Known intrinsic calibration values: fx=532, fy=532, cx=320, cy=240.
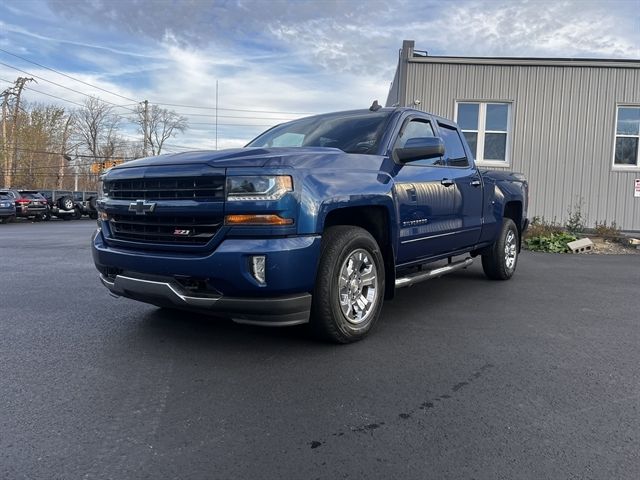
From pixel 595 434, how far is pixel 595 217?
13.8 metres

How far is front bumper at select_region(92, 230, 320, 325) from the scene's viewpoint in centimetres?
358

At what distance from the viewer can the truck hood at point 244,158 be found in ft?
12.1

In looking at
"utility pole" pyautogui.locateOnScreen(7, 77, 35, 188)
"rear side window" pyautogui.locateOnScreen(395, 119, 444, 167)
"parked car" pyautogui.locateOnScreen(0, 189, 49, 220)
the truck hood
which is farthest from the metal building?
"utility pole" pyautogui.locateOnScreen(7, 77, 35, 188)

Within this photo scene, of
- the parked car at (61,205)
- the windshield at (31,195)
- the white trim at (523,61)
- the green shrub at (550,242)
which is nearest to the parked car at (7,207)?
the windshield at (31,195)

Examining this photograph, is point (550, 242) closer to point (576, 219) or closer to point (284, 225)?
point (576, 219)

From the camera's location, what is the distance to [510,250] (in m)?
7.61

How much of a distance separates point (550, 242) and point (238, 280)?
1000 cm

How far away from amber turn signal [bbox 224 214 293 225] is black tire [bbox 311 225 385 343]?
0.49 meters

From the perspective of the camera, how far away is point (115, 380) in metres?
3.50

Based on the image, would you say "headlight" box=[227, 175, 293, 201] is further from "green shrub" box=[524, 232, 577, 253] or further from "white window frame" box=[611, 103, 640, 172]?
"white window frame" box=[611, 103, 640, 172]

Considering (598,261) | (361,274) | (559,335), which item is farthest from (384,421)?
(598,261)

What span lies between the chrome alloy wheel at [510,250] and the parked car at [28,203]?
25118mm

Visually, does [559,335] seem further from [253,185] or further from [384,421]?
[253,185]

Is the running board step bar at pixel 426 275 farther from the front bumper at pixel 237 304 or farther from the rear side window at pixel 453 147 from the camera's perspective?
the front bumper at pixel 237 304
